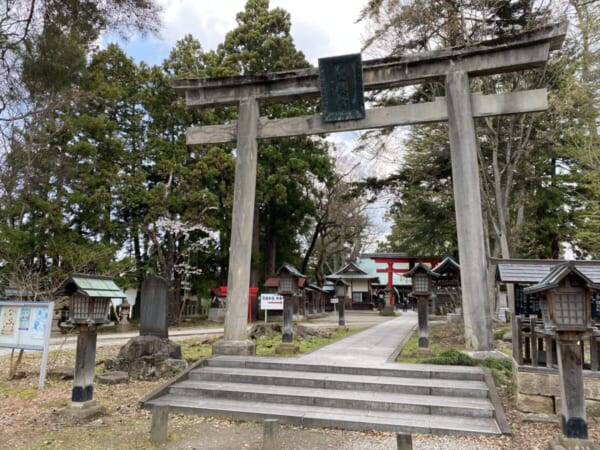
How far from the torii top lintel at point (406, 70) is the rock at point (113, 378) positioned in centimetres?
608

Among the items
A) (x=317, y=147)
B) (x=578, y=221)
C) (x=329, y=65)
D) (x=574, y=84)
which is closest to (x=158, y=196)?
(x=317, y=147)

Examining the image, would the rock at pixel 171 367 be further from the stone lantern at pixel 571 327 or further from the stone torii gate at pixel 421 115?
the stone lantern at pixel 571 327

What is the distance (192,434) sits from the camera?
16.3 ft

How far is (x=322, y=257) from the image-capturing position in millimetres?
32062

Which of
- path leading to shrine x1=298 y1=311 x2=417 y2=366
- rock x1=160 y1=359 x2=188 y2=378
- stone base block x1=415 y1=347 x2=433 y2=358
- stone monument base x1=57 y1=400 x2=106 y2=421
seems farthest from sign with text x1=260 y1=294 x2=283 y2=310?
stone monument base x1=57 y1=400 x2=106 y2=421

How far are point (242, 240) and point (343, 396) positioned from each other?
408 cm

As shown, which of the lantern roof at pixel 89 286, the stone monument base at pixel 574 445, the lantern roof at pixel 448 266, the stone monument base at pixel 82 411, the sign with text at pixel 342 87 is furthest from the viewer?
the lantern roof at pixel 448 266

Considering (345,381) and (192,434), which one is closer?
(192,434)

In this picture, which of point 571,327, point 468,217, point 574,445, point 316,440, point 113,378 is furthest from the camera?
point 468,217

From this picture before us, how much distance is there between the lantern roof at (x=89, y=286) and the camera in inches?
234

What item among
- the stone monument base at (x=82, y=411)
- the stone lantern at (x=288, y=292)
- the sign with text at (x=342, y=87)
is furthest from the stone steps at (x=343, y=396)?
the sign with text at (x=342, y=87)

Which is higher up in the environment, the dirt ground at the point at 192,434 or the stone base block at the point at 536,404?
the stone base block at the point at 536,404

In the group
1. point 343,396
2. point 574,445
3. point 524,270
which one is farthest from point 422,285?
point 574,445

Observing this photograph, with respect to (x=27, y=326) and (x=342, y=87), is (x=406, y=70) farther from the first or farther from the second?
(x=27, y=326)
